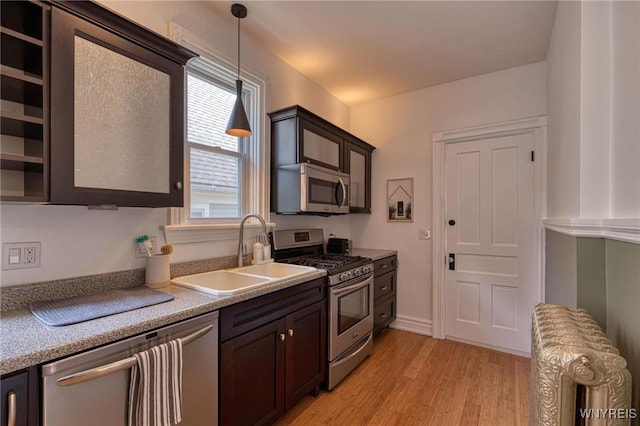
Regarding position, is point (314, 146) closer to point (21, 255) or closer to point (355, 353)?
point (355, 353)

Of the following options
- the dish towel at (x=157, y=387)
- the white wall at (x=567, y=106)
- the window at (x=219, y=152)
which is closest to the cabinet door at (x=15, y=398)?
the dish towel at (x=157, y=387)

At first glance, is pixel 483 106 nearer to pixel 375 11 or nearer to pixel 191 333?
pixel 375 11

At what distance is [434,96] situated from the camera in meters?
3.27

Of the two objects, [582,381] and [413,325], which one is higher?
[582,381]

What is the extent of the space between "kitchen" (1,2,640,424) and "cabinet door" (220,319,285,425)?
0.72m

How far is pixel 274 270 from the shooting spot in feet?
7.30

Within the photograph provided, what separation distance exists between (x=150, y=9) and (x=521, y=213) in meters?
3.34

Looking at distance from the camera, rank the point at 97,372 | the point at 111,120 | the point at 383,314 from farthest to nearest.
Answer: the point at 383,314
the point at 111,120
the point at 97,372

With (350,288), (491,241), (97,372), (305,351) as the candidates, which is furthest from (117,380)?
(491,241)

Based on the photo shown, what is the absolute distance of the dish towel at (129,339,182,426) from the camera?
3.50 ft

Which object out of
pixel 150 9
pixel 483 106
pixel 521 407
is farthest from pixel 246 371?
pixel 483 106

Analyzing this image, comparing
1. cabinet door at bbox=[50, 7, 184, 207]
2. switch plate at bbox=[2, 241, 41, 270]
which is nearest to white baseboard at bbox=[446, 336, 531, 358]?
cabinet door at bbox=[50, 7, 184, 207]

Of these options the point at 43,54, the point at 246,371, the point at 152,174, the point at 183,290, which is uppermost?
the point at 43,54

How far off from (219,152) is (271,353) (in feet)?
4.82
